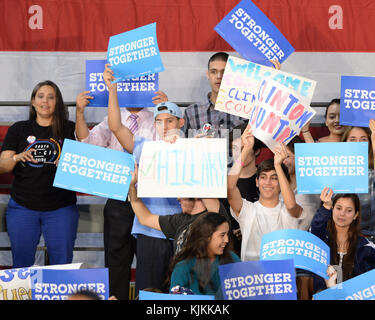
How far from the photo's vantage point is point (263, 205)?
3832 mm

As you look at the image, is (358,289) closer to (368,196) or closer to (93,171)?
(368,196)

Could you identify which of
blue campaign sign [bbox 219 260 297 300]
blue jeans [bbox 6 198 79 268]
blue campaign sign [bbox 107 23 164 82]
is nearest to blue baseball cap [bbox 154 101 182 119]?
blue campaign sign [bbox 107 23 164 82]

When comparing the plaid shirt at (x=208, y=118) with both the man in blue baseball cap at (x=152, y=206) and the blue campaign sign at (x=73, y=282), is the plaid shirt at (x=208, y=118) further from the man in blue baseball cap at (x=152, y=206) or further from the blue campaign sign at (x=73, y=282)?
the blue campaign sign at (x=73, y=282)

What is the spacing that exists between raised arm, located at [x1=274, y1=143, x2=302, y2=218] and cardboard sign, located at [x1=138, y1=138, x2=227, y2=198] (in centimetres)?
32

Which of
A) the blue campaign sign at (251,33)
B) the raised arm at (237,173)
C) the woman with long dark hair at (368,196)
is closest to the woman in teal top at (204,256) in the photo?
the raised arm at (237,173)

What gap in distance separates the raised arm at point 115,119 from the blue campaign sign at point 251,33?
79cm

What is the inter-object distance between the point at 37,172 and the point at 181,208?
3.30ft

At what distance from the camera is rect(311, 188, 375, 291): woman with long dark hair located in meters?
3.59

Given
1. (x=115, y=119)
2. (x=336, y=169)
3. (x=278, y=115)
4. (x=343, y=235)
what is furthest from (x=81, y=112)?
(x=343, y=235)

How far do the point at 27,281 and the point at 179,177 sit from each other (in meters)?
1.02

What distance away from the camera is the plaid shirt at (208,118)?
4.41 meters

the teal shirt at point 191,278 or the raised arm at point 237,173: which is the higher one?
the raised arm at point 237,173

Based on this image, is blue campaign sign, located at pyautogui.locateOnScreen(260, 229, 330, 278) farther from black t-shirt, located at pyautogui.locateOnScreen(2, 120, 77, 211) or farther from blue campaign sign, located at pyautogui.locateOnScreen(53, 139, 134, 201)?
black t-shirt, located at pyautogui.locateOnScreen(2, 120, 77, 211)

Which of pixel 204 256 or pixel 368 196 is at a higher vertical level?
pixel 368 196
